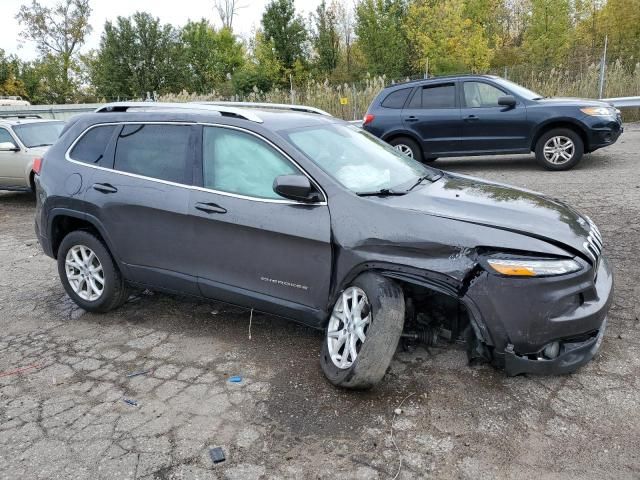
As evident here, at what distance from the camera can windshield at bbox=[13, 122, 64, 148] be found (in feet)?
32.9

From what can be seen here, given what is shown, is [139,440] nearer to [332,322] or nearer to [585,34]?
[332,322]

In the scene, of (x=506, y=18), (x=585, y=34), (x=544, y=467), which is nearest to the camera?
(x=544, y=467)

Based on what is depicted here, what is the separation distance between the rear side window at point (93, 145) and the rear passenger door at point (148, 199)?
0.08 metres

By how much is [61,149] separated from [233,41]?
39635mm

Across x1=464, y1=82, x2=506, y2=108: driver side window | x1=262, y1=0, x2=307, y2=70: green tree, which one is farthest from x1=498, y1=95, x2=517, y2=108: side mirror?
x1=262, y1=0, x2=307, y2=70: green tree

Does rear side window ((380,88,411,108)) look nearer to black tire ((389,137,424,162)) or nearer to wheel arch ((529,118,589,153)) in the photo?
black tire ((389,137,424,162))

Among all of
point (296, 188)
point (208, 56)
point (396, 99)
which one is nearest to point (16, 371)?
point (296, 188)

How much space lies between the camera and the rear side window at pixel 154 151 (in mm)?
4012

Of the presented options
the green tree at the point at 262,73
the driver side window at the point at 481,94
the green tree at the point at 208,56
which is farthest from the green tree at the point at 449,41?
the driver side window at the point at 481,94

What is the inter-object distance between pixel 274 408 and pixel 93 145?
2.75 metres

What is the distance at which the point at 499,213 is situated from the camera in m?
3.29

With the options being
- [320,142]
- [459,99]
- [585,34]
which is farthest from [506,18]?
[320,142]

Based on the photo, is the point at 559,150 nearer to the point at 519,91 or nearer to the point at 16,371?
the point at 519,91

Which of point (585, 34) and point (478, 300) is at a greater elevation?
point (585, 34)
